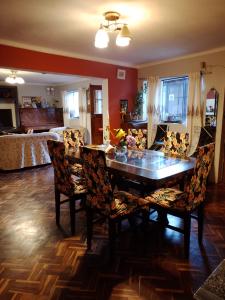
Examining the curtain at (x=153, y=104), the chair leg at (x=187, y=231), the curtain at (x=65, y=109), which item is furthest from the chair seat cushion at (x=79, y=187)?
the curtain at (x=65, y=109)

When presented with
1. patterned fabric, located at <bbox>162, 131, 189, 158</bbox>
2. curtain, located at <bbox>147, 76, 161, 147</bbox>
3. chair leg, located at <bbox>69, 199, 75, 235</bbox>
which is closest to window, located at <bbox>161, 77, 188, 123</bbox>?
curtain, located at <bbox>147, 76, 161, 147</bbox>

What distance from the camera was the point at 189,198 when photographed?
2008mm

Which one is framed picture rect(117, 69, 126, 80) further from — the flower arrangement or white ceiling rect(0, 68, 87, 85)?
the flower arrangement

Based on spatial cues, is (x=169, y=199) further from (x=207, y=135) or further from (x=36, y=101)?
(x=36, y=101)

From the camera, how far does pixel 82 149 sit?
6.57 ft

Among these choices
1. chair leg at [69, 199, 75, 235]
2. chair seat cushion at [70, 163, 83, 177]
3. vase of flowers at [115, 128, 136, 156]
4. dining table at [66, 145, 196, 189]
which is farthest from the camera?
chair seat cushion at [70, 163, 83, 177]

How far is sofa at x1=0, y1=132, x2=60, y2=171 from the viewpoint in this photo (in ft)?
16.0

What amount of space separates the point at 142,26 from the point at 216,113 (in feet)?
7.21

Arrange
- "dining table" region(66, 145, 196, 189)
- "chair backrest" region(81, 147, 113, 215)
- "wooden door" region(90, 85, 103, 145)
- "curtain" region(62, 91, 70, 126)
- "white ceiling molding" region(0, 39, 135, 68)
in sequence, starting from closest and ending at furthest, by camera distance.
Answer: "chair backrest" region(81, 147, 113, 215) < "dining table" region(66, 145, 196, 189) < "white ceiling molding" region(0, 39, 135, 68) < "wooden door" region(90, 85, 103, 145) < "curtain" region(62, 91, 70, 126)

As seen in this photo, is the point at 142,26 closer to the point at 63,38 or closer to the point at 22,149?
the point at 63,38

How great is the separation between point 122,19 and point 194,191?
212cm

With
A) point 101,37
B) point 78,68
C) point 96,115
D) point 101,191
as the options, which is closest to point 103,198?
point 101,191

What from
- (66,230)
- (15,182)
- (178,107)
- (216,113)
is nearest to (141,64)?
(178,107)

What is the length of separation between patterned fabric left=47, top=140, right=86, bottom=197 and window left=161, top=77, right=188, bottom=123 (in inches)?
129
